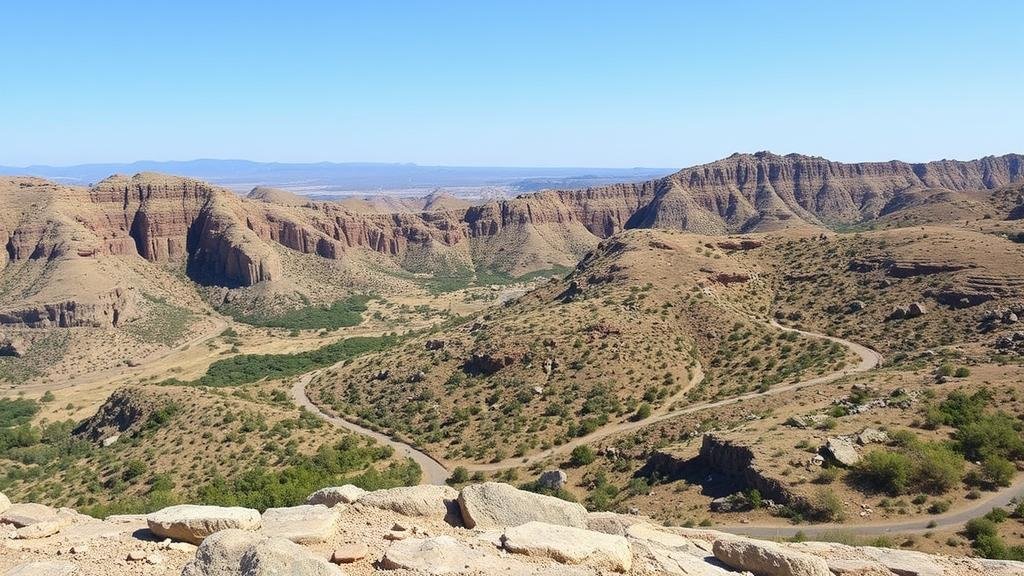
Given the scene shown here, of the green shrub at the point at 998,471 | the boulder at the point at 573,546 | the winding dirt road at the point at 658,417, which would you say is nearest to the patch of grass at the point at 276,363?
the winding dirt road at the point at 658,417

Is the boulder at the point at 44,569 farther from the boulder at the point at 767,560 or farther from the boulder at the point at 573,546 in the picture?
the boulder at the point at 767,560

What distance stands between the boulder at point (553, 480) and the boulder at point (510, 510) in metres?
25.1

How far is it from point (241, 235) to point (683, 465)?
128 metres

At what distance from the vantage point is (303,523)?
16062 mm

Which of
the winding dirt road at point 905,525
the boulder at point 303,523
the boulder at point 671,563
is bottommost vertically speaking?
the winding dirt road at point 905,525

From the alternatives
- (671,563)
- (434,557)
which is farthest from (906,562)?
(434,557)

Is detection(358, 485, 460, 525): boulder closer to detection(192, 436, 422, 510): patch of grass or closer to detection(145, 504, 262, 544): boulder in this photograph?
detection(145, 504, 262, 544): boulder

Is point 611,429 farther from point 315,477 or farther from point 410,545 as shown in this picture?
point 410,545

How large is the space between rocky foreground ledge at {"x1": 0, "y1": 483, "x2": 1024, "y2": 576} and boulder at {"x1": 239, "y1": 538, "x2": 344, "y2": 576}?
0.03m

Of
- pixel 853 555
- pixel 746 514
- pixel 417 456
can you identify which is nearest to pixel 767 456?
pixel 746 514

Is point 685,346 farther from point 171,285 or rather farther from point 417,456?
point 171,285

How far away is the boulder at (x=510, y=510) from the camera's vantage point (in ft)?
56.9

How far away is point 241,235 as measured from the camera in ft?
463

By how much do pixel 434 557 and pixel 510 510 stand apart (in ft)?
13.3
